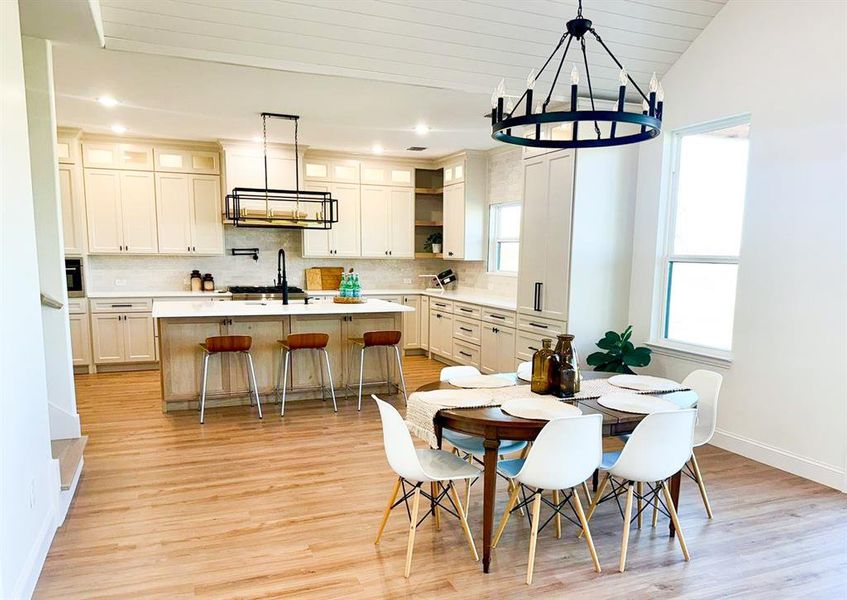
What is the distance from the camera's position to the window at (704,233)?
4.06 m

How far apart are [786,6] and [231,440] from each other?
504 cm

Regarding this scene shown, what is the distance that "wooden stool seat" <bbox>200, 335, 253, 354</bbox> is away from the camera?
4492 millimetres

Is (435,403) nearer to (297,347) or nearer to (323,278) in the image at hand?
(297,347)

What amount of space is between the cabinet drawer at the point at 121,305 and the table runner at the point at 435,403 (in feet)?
15.8

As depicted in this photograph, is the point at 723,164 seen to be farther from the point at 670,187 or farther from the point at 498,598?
the point at 498,598

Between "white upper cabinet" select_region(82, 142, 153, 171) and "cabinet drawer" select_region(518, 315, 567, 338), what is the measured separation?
15.8 feet

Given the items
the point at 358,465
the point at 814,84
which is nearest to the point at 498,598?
the point at 358,465

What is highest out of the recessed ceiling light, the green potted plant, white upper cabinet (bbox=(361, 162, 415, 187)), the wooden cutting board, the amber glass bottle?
the recessed ceiling light

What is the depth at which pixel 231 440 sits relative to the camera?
4137 mm

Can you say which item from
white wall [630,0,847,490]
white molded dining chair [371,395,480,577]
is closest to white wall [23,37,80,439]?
white molded dining chair [371,395,480,577]

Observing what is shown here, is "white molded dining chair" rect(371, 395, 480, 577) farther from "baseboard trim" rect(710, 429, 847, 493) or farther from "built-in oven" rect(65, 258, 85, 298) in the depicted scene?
"built-in oven" rect(65, 258, 85, 298)

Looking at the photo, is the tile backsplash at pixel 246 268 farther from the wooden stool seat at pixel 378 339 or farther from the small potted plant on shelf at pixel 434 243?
the wooden stool seat at pixel 378 339

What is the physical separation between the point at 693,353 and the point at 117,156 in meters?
6.53

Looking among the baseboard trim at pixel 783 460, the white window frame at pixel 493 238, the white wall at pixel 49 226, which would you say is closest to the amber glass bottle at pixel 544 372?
the baseboard trim at pixel 783 460
